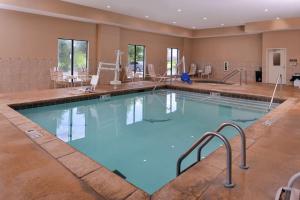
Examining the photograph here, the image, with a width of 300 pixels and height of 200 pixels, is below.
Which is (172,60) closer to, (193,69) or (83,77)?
(193,69)

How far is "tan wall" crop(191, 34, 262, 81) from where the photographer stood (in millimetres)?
13078

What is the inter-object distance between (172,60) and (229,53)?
3355 millimetres

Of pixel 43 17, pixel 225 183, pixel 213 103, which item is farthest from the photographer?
pixel 43 17

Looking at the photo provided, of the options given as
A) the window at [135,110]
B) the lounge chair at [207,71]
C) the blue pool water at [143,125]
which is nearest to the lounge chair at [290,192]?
the blue pool water at [143,125]

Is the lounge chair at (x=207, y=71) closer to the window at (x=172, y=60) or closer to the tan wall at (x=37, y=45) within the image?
the window at (x=172, y=60)

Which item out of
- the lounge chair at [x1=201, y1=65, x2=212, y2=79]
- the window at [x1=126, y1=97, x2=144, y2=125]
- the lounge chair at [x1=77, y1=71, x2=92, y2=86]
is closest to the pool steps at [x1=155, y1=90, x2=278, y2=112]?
the window at [x1=126, y1=97, x2=144, y2=125]

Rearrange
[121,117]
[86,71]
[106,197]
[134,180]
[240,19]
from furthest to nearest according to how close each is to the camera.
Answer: [240,19] < [86,71] < [121,117] < [134,180] < [106,197]

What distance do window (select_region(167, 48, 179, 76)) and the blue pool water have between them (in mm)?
5843

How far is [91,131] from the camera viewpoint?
5.11 metres

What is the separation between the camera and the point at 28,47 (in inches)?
338

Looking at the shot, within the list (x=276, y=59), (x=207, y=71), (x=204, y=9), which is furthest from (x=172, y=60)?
(x=204, y=9)

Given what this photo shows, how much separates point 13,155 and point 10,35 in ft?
22.0

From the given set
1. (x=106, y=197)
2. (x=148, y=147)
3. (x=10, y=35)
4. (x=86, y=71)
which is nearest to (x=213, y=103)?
(x=148, y=147)

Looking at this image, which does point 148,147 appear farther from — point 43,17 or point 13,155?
point 43,17
